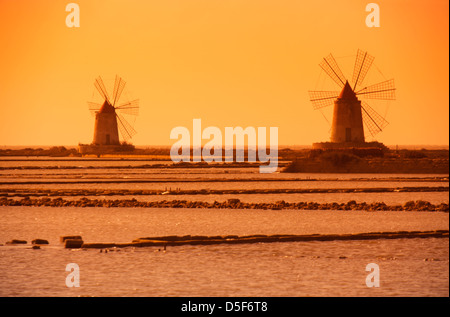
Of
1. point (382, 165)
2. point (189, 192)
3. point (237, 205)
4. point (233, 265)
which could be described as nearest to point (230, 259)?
point (233, 265)

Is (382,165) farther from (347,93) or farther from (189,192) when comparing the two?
(189,192)

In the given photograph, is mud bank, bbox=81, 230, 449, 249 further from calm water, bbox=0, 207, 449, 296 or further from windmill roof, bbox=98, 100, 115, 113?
windmill roof, bbox=98, 100, 115, 113

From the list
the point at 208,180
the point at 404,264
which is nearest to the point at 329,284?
the point at 404,264

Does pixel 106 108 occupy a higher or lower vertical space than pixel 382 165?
higher

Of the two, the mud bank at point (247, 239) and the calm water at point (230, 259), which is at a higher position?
the mud bank at point (247, 239)

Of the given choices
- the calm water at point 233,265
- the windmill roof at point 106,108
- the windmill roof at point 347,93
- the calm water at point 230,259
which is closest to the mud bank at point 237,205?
the calm water at point 230,259

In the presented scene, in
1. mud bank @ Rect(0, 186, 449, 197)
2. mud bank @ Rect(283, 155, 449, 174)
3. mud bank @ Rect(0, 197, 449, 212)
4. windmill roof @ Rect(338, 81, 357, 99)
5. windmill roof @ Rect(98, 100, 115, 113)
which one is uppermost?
windmill roof @ Rect(98, 100, 115, 113)

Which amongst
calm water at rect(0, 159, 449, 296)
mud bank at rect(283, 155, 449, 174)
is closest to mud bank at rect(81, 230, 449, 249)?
calm water at rect(0, 159, 449, 296)

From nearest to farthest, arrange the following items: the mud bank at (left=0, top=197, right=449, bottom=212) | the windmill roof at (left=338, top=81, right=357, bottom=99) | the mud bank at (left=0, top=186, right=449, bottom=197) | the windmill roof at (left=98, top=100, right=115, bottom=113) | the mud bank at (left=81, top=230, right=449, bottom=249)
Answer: the mud bank at (left=81, top=230, right=449, bottom=249) < the mud bank at (left=0, top=197, right=449, bottom=212) < the mud bank at (left=0, top=186, right=449, bottom=197) < the windmill roof at (left=338, top=81, right=357, bottom=99) < the windmill roof at (left=98, top=100, right=115, bottom=113)

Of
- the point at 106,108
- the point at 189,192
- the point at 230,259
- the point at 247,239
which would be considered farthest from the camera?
the point at 106,108

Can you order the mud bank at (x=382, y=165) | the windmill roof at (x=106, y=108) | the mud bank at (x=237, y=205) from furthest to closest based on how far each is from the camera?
the windmill roof at (x=106, y=108) < the mud bank at (x=382, y=165) < the mud bank at (x=237, y=205)

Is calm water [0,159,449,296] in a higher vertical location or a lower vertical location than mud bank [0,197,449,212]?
lower

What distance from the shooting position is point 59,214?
26.3 meters

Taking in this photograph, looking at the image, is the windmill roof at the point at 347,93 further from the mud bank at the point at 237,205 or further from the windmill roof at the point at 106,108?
the windmill roof at the point at 106,108
